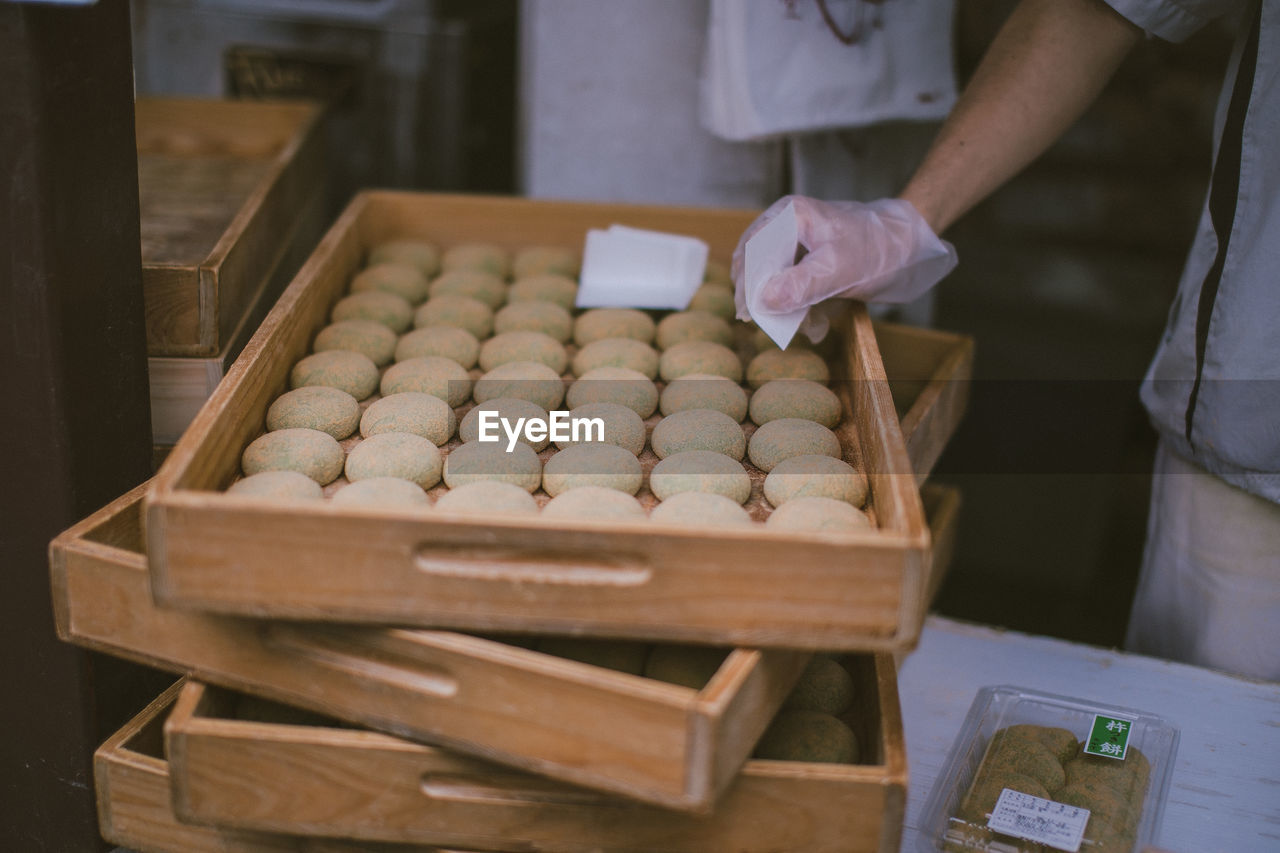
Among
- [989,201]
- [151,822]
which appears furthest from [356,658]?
[989,201]

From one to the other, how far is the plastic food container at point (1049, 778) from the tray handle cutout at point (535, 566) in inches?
20.8

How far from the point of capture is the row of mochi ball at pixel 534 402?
49.6 inches

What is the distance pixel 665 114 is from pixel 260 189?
→ 956 mm

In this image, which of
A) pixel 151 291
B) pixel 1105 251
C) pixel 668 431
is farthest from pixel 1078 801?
pixel 1105 251

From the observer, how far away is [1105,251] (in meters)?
4.27

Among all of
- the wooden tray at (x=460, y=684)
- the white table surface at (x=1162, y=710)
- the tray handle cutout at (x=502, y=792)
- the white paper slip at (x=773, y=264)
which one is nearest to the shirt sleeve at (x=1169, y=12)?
the white paper slip at (x=773, y=264)

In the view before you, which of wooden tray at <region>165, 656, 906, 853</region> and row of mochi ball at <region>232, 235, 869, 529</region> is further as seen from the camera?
row of mochi ball at <region>232, 235, 869, 529</region>

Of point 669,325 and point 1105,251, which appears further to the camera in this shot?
point 1105,251

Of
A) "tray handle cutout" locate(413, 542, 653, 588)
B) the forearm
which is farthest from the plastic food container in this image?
the forearm

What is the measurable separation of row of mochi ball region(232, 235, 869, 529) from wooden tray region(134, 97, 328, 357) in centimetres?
15

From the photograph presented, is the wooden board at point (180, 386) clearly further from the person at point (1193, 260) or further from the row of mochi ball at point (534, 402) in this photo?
the person at point (1193, 260)

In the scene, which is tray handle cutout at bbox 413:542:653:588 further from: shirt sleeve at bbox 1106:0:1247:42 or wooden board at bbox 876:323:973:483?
shirt sleeve at bbox 1106:0:1247:42

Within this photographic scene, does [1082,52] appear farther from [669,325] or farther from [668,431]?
[668,431]

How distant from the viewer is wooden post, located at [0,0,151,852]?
1.13m
